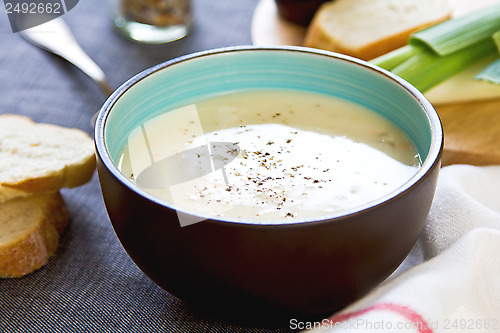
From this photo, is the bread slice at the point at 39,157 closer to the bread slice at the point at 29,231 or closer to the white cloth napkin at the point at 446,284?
the bread slice at the point at 29,231

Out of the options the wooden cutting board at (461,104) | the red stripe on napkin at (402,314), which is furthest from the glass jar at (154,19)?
the red stripe on napkin at (402,314)

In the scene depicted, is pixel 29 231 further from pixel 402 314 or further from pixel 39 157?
pixel 402 314

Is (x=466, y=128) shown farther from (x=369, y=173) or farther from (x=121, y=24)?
(x=121, y=24)

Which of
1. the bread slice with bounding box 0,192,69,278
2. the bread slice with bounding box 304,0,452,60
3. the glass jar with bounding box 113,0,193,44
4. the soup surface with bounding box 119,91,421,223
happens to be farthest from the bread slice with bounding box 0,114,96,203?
the bread slice with bounding box 304,0,452,60

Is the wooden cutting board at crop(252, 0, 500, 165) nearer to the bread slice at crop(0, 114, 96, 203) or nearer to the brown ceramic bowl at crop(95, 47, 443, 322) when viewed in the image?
the brown ceramic bowl at crop(95, 47, 443, 322)

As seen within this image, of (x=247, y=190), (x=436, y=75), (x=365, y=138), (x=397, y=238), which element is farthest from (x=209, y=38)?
(x=397, y=238)

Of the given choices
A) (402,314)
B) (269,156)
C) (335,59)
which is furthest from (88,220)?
(402,314)

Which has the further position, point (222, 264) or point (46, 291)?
point (46, 291)
